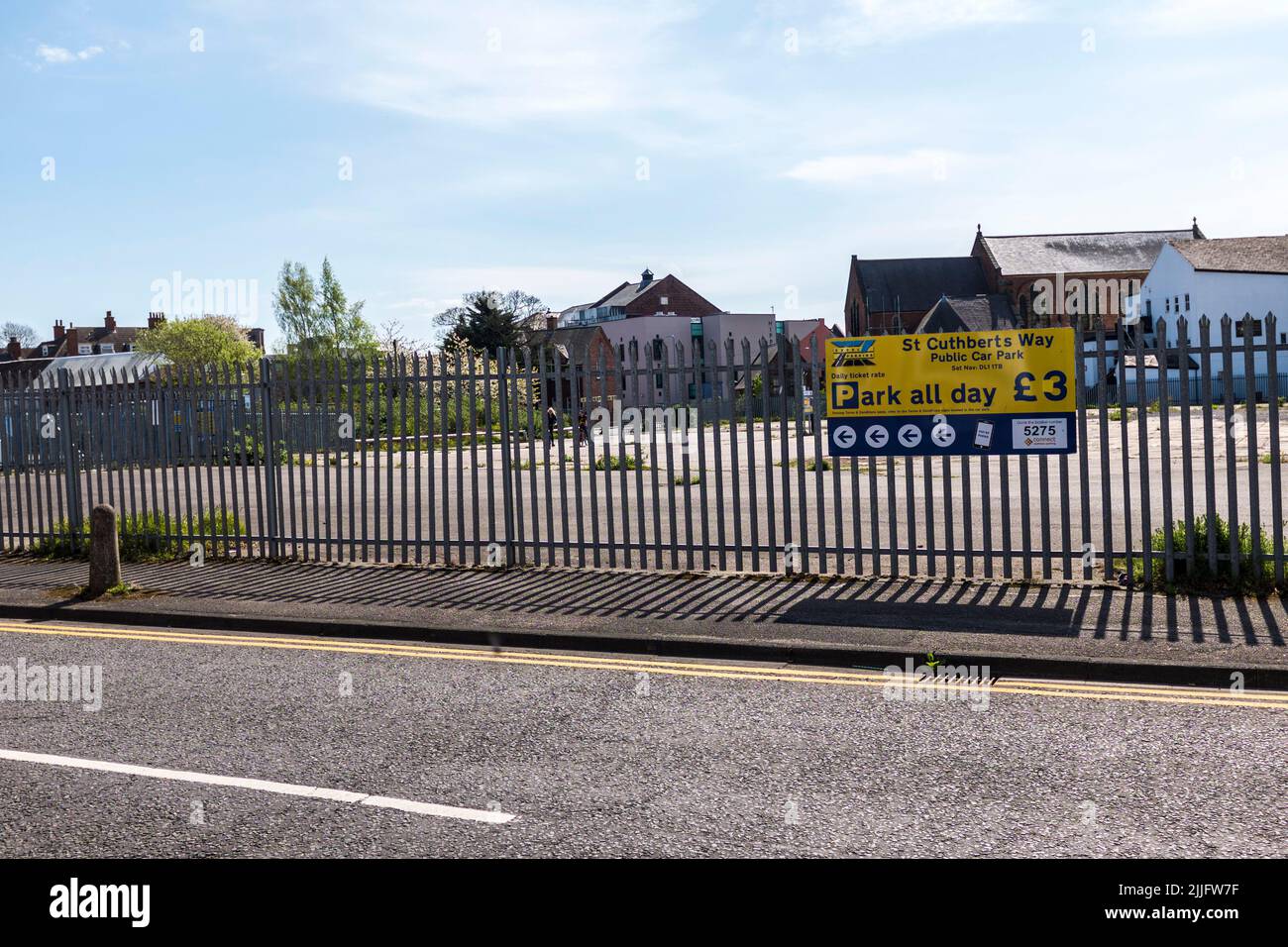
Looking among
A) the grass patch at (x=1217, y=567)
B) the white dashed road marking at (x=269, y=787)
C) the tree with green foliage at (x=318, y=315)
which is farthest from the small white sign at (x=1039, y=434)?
the tree with green foliage at (x=318, y=315)

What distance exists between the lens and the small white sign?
30.6ft

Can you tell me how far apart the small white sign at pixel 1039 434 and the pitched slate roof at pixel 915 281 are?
3567 inches

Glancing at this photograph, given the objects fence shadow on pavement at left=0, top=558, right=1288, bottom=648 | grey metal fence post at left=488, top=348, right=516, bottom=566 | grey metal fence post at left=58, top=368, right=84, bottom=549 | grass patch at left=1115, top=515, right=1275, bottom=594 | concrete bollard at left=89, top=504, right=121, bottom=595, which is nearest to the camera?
fence shadow on pavement at left=0, top=558, right=1288, bottom=648

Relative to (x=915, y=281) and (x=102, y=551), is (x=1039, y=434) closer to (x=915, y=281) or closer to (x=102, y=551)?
(x=102, y=551)

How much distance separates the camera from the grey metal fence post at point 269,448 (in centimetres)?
1227

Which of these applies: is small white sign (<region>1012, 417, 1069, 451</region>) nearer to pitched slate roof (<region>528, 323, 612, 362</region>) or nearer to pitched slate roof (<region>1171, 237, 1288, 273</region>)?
pitched slate roof (<region>1171, 237, 1288, 273</region>)

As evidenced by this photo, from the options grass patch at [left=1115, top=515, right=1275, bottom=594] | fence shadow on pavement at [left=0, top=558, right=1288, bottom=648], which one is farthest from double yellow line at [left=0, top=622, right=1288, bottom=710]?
grass patch at [left=1115, top=515, right=1275, bottom=594]

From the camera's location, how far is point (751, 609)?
898 centimetres

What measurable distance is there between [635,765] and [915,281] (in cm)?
9846

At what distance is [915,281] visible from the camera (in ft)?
326

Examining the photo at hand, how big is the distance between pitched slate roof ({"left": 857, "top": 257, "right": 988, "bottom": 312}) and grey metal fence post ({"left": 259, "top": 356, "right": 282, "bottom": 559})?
3519 inches

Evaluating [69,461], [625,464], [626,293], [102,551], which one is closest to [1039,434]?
[625,464]
